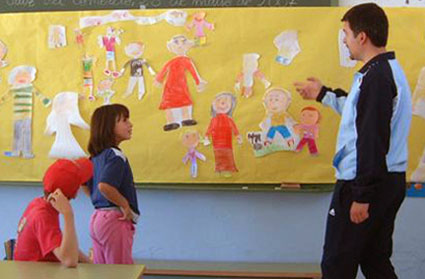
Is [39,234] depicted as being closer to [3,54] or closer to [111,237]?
[111,237]

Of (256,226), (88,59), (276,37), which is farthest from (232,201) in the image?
(88,59)

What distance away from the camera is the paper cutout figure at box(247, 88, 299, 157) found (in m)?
3.09

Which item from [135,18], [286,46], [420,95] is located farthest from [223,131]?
[420,95]

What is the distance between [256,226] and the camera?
126 inches

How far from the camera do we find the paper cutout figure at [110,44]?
3.16 metres

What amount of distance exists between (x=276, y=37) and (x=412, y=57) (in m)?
0.82

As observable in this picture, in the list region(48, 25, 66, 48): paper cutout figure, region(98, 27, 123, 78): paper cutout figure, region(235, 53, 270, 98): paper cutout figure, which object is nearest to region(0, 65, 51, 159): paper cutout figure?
region(48, 25, 66, 48): paper cutout figure

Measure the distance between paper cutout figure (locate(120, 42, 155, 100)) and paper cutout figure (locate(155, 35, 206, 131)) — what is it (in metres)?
0.10

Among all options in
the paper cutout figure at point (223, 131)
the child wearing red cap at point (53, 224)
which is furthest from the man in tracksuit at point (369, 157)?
the paper cutout figure at point (223, 131)

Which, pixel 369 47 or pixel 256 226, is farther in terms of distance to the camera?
pixel 256 226

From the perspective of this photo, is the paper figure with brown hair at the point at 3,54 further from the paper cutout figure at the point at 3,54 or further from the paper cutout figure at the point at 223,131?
the paper cutout figure at the point at 223,131

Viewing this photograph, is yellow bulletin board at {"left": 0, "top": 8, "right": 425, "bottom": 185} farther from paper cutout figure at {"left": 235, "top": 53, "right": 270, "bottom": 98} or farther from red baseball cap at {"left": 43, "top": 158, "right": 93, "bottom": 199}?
red baseball cap at {"left": 43, "top": 158, "right": 93, "bottom": 199}

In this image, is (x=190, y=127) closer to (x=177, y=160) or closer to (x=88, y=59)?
(x=177, y=160)

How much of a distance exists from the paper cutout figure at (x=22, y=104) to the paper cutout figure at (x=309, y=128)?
1.60 m
